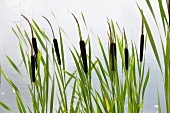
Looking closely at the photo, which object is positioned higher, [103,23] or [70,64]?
[103,23]

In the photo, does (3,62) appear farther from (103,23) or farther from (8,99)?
(103,23)

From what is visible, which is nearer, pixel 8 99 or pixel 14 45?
pixel 8 99

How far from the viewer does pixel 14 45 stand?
3.13m

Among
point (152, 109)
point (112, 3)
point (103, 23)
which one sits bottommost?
point (152, 109)

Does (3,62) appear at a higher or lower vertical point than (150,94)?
higher

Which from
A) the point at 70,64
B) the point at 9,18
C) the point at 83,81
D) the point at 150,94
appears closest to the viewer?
the point at 83,81

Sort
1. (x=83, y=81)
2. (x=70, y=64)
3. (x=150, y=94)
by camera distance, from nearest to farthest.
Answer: (x=83, y=81), (x=150, y=94), (x=70, y=64)

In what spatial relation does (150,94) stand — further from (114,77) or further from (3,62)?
(114,77)

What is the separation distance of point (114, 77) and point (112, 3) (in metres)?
2.27

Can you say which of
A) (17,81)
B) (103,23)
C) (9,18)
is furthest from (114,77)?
(9,18)

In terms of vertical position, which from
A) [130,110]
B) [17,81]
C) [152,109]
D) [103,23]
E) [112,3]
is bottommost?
[152,109]

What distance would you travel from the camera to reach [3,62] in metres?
3.09

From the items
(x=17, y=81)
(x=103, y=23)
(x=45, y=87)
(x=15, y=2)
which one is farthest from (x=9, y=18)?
(x=45, y=87)

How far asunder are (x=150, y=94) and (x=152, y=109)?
0.13 metres
